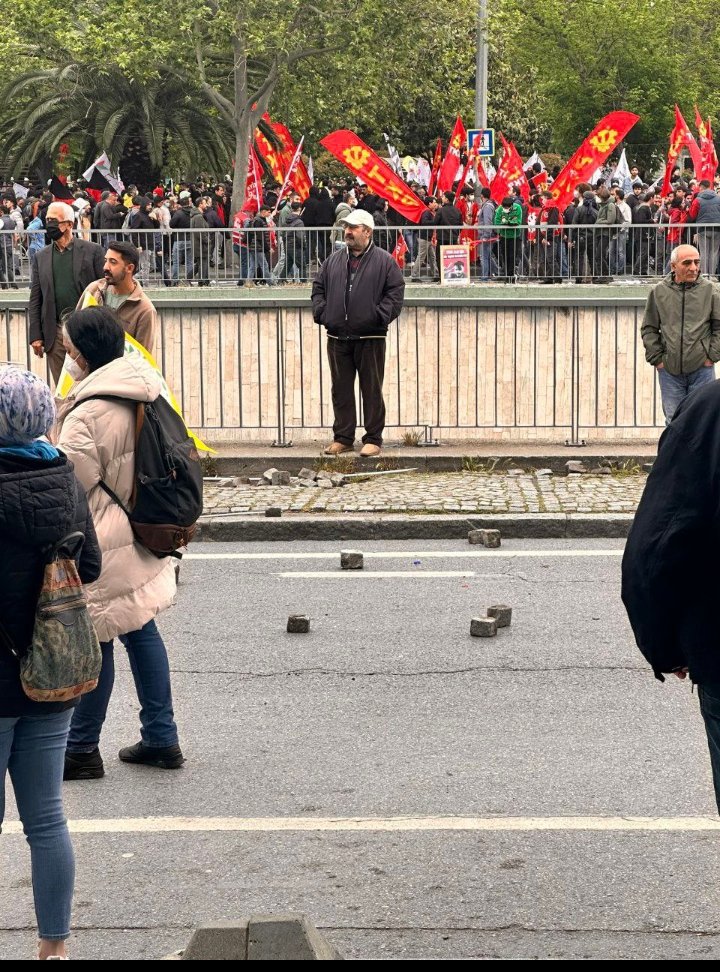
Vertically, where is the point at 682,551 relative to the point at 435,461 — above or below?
above

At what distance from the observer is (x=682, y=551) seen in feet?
11.6

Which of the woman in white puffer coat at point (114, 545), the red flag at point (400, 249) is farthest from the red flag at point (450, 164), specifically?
the woman in white puffer coat at point (114, 545)

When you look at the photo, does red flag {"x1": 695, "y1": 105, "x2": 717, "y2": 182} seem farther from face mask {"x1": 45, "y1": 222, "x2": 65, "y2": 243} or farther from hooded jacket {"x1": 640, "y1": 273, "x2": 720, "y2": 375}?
face mask {"x1": 45, "y1": 222, "x2": 65, "y2": 243}

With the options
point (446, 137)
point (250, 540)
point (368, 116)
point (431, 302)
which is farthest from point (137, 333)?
point (446, 137)

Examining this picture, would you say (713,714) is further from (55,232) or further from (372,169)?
(372,169)

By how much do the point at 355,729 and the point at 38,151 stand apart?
4593cm

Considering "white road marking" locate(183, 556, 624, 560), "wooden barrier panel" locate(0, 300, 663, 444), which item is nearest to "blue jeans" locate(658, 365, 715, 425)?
"wooden barrier panel" locate(0, 300, 663, 444)

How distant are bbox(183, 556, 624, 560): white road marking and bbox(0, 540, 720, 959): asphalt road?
1.07 metres

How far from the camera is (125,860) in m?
4.92

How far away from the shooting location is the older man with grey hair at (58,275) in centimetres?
1205

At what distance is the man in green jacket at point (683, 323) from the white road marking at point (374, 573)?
322cm

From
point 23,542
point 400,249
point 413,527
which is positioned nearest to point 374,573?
point 413,527

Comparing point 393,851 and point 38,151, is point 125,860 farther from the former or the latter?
point 38,151

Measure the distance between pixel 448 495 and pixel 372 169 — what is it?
533 inches
